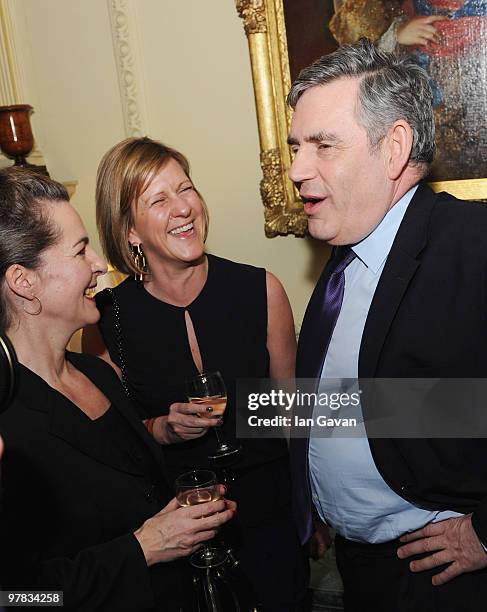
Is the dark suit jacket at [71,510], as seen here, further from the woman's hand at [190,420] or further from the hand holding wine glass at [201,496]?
the woman's hand at [190,420]

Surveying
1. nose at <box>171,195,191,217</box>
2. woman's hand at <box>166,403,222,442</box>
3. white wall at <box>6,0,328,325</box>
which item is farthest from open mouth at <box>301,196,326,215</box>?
white wall at <box>6,0,328,325</box>

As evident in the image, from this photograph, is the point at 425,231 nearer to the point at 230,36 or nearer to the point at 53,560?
the point at 53,560

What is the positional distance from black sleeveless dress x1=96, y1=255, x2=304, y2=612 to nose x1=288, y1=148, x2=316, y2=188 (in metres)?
0.67

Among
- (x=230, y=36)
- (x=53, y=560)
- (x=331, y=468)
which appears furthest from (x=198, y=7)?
(x=53, y=560)

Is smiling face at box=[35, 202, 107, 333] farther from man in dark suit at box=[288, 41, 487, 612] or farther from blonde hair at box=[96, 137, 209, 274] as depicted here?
man in dark suit at box=[288, 41, 487, 612]

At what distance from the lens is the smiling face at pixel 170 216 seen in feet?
7.82

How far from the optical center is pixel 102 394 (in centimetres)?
199

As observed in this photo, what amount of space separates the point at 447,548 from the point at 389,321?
0.54m

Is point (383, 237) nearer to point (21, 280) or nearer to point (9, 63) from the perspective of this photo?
point (21, 280)

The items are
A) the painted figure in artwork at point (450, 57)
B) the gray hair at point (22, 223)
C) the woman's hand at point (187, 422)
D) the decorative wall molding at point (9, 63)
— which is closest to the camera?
the gray hair at point (22, 223)

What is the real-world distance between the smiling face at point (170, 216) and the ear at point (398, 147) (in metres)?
0.79

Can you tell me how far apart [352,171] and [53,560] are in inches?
45.1

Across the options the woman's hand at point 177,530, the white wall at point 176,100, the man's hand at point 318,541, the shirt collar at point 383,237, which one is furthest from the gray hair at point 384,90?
the white wall at point 176,100

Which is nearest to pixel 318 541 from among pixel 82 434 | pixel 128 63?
pixel 82 434
